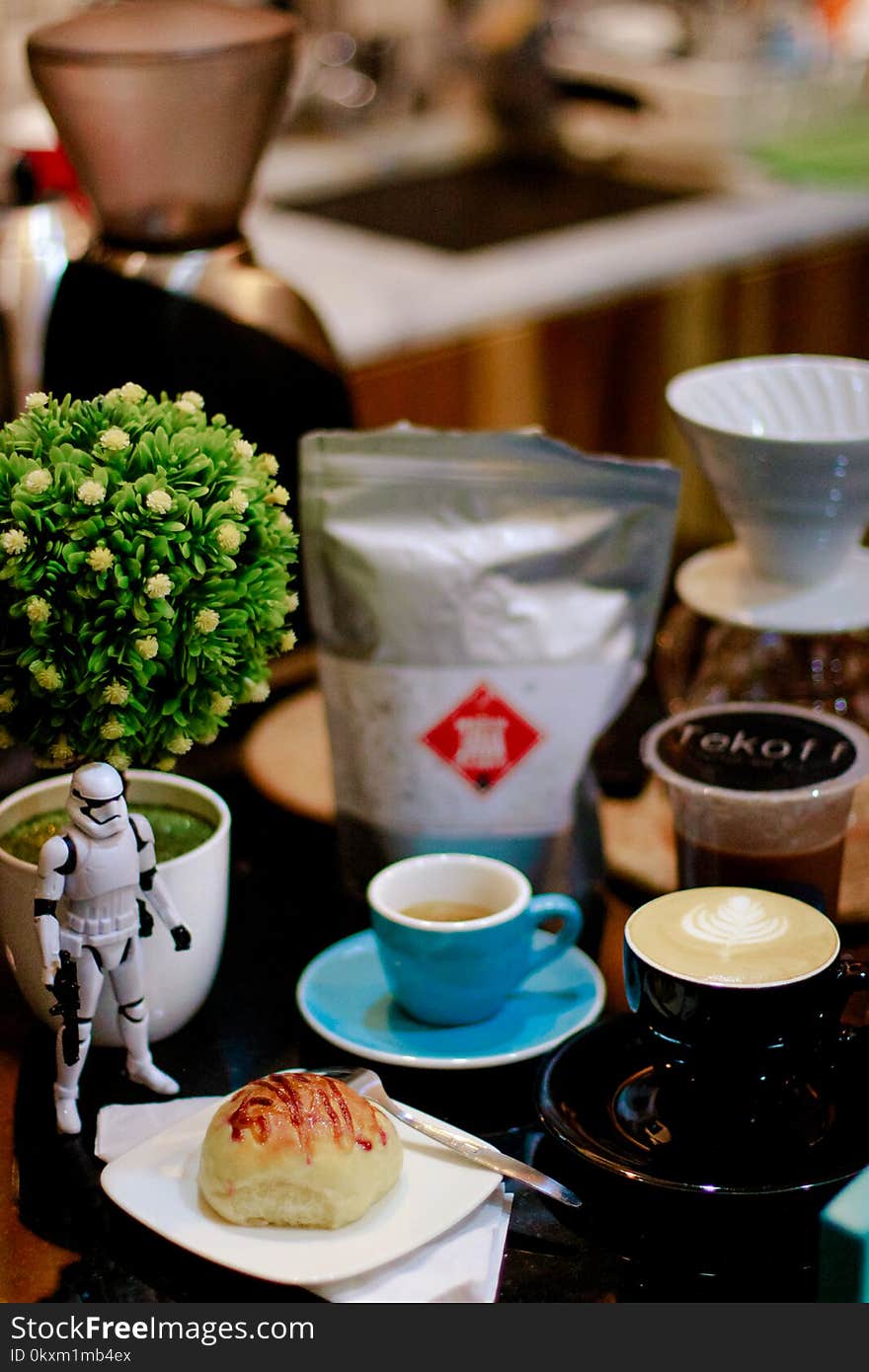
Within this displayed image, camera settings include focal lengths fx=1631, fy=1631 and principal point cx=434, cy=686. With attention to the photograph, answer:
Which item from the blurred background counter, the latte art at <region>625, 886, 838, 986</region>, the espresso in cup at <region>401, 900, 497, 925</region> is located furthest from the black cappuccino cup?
the blurred background counter

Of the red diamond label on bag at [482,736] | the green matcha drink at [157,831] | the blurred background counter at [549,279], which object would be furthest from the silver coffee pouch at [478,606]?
the blurred background counter at [549,279]

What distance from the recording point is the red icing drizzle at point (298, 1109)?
2.20 feet

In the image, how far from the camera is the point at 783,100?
105 inches

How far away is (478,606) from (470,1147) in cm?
33

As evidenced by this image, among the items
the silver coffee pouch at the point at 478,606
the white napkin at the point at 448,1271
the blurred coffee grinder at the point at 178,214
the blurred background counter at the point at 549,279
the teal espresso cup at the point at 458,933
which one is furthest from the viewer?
the blurred background counter at the point at 549,279

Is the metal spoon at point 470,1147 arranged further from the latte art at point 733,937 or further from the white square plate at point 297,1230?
the latte art at point 733,937

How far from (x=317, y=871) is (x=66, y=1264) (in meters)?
0.36

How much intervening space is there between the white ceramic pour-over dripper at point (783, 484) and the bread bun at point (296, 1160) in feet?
1.31

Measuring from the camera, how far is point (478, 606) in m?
0.92

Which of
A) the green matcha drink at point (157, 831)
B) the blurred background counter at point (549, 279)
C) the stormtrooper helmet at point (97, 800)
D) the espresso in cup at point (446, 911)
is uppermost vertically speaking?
the stormtrooper helmet at point (97, 800)

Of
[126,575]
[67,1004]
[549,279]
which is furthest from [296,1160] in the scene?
[549,279]

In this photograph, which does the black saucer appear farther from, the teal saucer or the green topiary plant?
the green topiary plant
